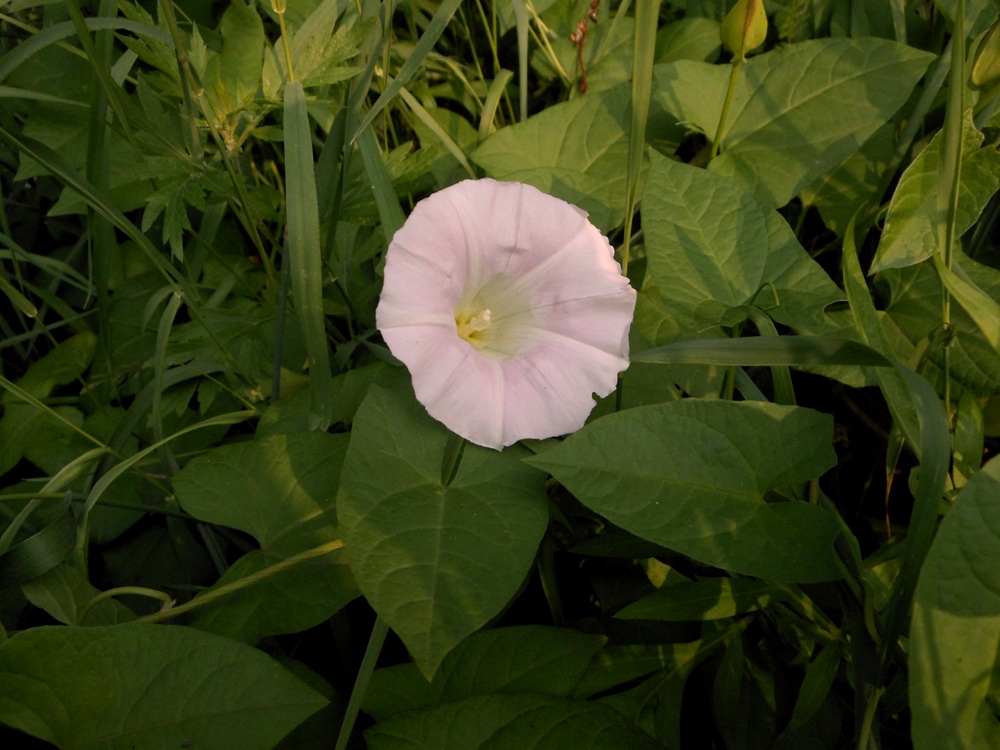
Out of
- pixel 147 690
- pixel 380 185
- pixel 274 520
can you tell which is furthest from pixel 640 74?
pixel 147 690

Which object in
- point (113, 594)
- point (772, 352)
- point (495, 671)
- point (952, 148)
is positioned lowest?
point (495, 671)

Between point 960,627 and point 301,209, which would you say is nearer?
point 960,627

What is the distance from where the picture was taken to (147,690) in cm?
106

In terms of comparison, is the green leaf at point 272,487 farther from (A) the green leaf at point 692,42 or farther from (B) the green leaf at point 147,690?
(A) the green leaf at point 692,42

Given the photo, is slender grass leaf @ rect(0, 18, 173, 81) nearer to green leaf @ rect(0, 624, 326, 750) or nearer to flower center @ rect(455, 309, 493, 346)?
flower center @ rect(455, 309, 493, 346)

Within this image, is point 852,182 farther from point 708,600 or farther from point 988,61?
point 708,600

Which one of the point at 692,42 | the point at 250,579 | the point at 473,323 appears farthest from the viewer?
the point at 692,42

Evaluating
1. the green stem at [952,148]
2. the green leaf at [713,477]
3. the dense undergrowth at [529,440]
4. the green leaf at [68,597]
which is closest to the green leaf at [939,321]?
the dense undergrowth at [529,440]

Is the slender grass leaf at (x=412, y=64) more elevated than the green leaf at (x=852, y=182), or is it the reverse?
the slender grass leaf at (x=412, y=64)

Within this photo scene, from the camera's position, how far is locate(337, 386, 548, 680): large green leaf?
41.8 inches

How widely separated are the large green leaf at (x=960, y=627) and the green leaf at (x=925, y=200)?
0.49 m

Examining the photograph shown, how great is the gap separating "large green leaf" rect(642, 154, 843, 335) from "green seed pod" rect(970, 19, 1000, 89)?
0.43 metres

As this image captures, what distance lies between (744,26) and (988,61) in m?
0.44

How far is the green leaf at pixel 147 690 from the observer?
3.38ft
